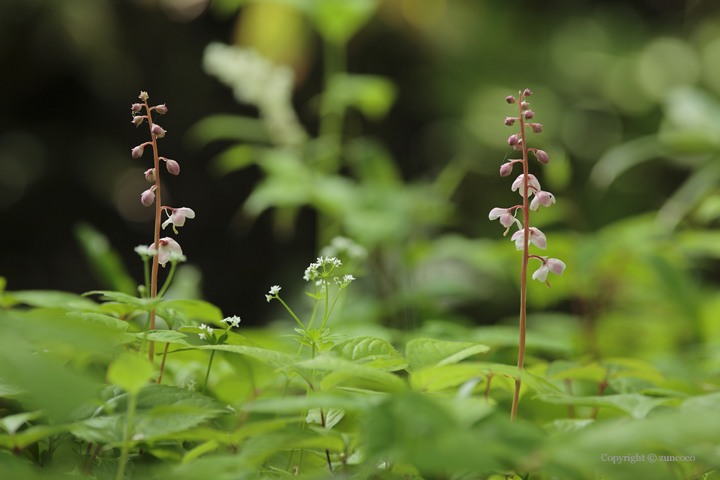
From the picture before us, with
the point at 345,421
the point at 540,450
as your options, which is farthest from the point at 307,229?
the point at 540,450

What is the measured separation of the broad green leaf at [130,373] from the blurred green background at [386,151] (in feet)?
1.01

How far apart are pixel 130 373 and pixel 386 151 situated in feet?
6.37

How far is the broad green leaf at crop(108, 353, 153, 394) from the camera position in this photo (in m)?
0.28

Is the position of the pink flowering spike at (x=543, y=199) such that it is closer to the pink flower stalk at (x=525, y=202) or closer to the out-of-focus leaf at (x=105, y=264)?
the pink flower stalk at (x=525, y=202)

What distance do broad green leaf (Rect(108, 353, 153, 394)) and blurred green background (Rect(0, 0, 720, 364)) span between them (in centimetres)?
31

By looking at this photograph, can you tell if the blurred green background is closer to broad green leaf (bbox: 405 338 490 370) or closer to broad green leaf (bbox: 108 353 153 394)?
broad green leaf (bbox: 405 338 490 370)

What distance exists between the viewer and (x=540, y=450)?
262mm

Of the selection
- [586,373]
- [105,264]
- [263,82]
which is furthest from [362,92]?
[586,373]

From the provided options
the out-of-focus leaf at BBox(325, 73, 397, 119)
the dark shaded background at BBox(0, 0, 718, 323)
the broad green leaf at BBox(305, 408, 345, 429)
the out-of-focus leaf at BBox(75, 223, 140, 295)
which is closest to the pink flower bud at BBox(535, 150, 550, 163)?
the broad green leaf at BBox(305, 408, 345, 429)

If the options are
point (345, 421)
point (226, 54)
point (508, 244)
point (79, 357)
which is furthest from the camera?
point (226, 54)

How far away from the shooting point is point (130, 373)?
288mm

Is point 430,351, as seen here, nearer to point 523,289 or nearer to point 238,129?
point 523,289

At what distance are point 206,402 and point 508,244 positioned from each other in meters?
0.67

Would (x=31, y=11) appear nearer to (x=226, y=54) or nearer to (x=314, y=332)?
(x=226, y=54)
